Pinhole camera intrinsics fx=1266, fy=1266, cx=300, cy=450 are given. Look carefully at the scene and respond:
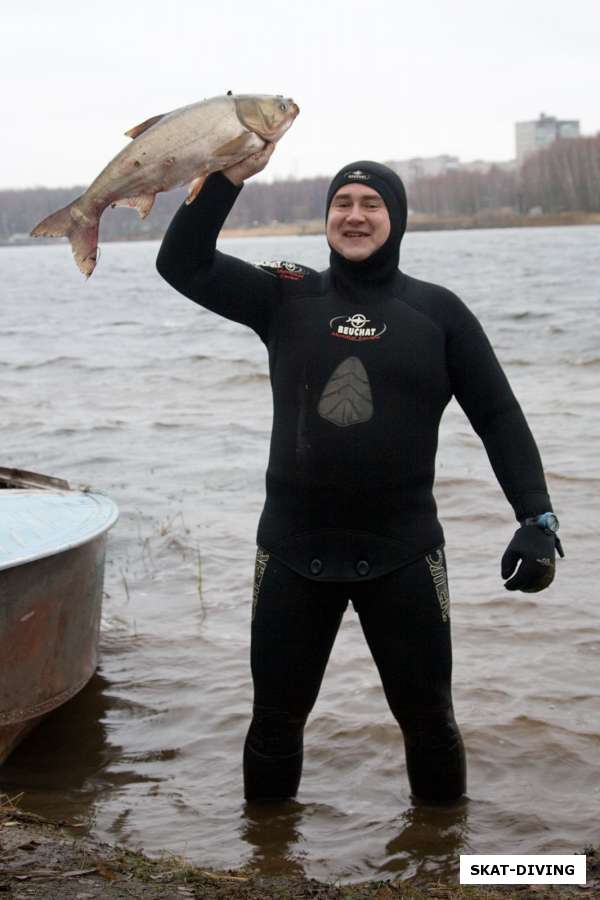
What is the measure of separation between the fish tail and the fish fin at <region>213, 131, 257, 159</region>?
40 cm

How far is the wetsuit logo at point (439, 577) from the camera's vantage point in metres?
4.07

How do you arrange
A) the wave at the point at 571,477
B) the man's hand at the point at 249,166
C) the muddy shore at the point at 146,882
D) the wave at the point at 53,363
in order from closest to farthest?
the muddy shore at the point at 146,882 → the man's hand at the point at 249,166 → the wave at the point at 571,477 → the wave at the point at 53,363

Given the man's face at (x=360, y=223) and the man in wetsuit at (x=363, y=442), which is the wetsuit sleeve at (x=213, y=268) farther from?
the man's face at (x=360, y=223)

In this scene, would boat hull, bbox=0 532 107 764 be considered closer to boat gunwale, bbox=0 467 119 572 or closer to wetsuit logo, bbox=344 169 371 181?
Answer: boat gunwale, bbox=0 467 119 572

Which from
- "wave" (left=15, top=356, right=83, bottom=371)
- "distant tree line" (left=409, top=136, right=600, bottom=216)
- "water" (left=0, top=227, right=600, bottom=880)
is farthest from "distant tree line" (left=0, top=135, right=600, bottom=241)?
"water" (left=0, top=227, right=600, bottom=880)

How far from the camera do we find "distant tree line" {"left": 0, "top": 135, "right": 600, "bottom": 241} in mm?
119000

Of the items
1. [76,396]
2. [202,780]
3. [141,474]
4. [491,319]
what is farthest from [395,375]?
[491,319]

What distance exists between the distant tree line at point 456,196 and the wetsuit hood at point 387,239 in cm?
10566

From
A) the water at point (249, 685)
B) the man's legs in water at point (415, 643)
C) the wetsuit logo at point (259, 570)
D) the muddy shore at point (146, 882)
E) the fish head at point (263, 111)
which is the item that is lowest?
the water at point (249, 685)

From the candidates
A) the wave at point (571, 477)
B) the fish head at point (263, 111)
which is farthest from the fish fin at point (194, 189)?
the wave at point (571, 477)

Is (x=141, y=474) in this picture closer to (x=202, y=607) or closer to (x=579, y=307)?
(x=202, y=607)

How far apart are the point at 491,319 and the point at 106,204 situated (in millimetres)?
23347

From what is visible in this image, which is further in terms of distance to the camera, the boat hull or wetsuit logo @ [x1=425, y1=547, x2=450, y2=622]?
the boat hull

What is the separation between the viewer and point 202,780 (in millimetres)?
5285
